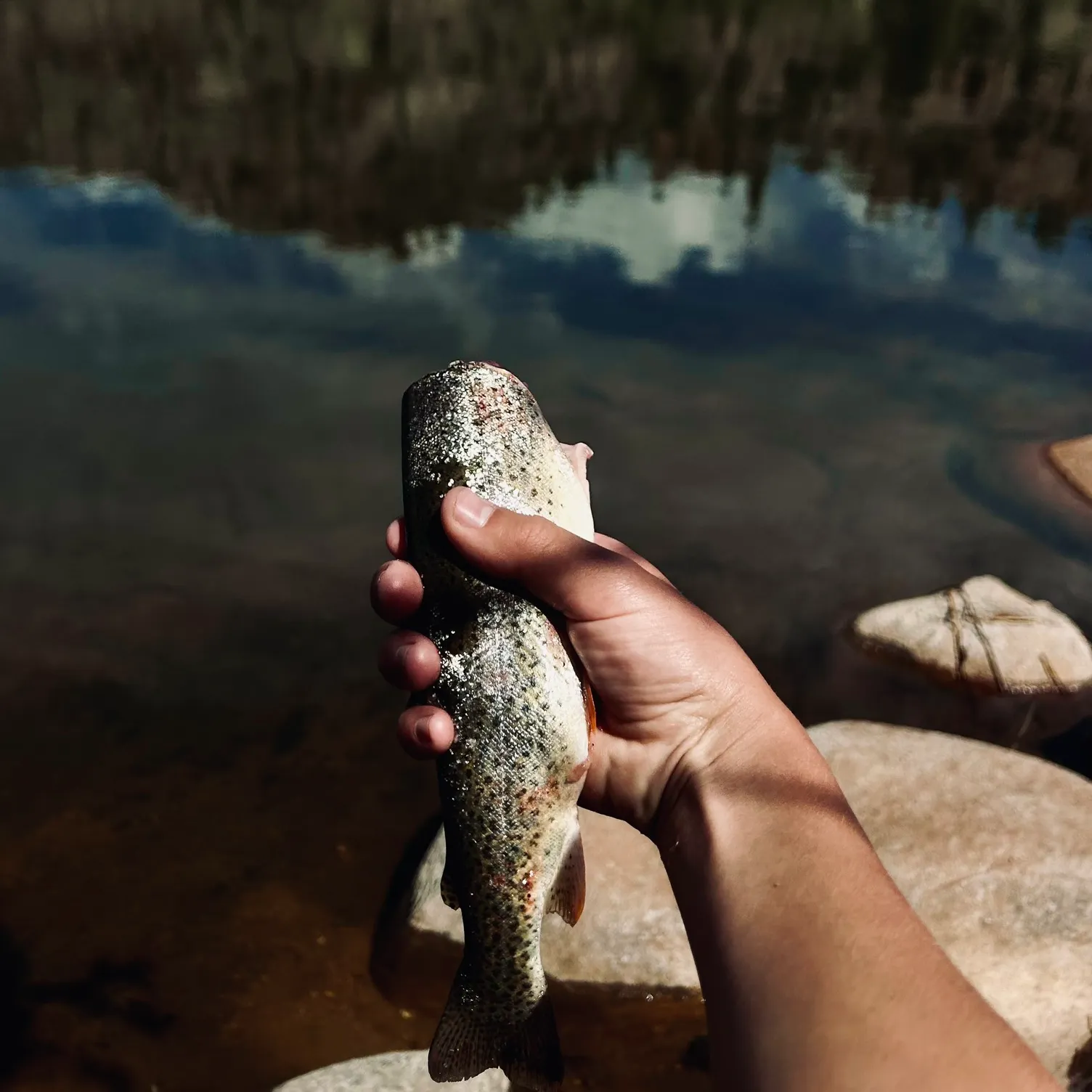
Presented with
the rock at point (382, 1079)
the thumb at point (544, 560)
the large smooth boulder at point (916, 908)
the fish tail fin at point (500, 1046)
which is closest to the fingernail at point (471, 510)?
the thumb at point (544, 560)

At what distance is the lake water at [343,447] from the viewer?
6.41m

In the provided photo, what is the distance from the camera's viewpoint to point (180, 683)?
8586 mm

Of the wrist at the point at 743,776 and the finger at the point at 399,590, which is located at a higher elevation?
the finger at the point at 399,590

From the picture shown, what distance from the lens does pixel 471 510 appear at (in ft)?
11.4

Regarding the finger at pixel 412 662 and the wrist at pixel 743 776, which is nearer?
the wrist at pixel 743 776

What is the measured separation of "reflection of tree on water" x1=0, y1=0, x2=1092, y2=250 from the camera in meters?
28.2

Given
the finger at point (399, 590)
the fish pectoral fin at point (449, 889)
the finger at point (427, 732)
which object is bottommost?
the fish pectoral fin at point (449, 889)

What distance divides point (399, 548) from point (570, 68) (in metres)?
48.5

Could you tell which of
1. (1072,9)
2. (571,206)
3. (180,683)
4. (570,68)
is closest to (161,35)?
(570,68)

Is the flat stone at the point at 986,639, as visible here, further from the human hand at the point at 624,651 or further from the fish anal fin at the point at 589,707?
the fish anal fin at the point at 589,707

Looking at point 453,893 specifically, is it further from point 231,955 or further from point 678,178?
point 678,178

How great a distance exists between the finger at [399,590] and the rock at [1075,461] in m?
10.7

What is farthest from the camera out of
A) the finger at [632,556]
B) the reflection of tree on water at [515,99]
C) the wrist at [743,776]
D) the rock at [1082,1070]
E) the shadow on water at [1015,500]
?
the reflection of tree on water at [515,99]

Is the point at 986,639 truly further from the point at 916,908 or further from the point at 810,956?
the point at 810,956
